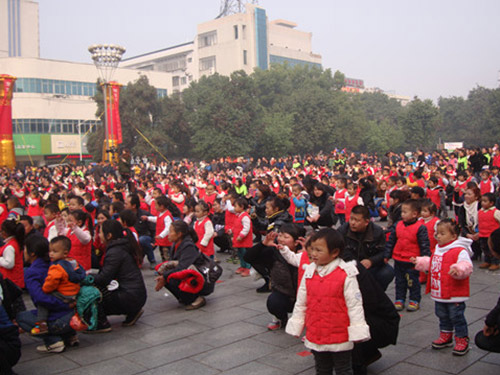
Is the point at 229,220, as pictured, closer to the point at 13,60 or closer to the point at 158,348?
the point at 158,348

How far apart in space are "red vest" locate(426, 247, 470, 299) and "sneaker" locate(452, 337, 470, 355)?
0.39 meters

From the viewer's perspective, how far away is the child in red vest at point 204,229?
8.05 m

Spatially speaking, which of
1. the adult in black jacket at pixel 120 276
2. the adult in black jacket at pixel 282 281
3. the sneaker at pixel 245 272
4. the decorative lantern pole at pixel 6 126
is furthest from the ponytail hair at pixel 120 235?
the decorative lantern pole at pixel 6 126

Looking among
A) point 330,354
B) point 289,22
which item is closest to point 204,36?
point 289,22

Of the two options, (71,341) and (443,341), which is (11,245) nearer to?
(71,341)

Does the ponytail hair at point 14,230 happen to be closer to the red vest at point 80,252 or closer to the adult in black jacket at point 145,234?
the red vest at point 80,252

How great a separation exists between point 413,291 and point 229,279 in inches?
130

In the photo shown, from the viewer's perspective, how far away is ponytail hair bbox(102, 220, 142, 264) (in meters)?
6.00

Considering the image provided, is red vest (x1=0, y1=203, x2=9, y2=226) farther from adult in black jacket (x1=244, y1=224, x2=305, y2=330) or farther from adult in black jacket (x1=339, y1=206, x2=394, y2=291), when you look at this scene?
adult in black jacket (x1=339, y1=206, x2=394, y2=291)

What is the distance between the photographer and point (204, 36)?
7812 centimetres

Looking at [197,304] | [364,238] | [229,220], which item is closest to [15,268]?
[197,304]

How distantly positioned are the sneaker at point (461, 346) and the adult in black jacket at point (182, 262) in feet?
10.6

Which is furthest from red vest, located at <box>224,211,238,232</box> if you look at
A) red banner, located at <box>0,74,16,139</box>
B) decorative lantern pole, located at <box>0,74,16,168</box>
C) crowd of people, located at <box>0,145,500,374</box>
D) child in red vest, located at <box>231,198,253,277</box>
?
red banner, located at <box>0,74,16,139</box>

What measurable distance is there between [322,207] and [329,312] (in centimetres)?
644
